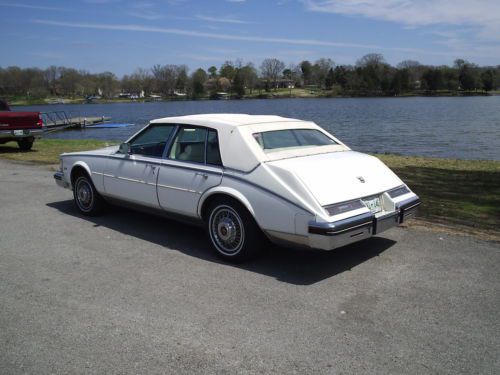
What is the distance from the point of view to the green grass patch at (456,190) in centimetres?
698

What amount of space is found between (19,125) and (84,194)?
10942 millimetres

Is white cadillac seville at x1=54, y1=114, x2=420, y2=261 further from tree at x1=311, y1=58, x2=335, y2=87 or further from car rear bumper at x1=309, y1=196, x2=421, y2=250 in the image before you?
tree at x1=311, y1=58, x2=335, y2=87

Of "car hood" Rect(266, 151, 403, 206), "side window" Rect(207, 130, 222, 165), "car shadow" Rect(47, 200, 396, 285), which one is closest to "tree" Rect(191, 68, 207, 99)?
"car shadow" Rect(47, 200, 396, 285)

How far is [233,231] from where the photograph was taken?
5.24 m

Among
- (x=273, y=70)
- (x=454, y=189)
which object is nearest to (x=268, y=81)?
(x=273, y=70)

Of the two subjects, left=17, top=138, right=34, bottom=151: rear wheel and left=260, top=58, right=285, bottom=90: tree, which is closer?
left=17, top=138, right=34, bottom=151: rear wheel

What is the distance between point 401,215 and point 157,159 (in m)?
3.03

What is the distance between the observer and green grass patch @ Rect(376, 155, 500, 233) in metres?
6.98

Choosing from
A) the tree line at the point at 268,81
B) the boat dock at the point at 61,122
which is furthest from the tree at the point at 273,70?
the boat dock at the point at 61,122

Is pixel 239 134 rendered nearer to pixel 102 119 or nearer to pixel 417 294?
A: pixel 417 294

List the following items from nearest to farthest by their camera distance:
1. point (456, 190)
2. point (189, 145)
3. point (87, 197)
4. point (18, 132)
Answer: point (189, 145), point (87, 197), point (456, 190), point (18, 132)

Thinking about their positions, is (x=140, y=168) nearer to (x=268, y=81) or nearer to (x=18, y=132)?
(x=18, y=132)

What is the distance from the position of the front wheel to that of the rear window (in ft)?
2.58

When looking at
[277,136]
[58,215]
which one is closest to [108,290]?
[277,136]
